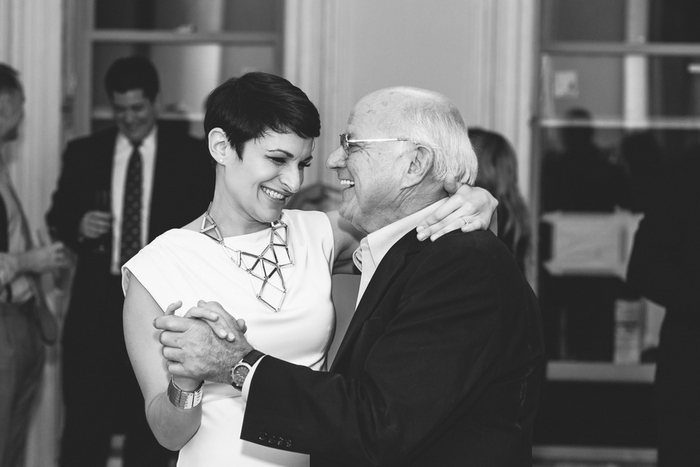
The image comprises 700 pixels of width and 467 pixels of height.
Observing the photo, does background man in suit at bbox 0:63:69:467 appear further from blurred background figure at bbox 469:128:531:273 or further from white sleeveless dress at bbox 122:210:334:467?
white sleeveless dress at bbox 122:210:334:467

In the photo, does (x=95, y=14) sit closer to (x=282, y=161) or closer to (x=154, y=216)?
(x=154, y=216)

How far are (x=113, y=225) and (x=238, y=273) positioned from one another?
219 cm

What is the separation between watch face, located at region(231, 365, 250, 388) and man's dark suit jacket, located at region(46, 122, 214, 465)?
2.37m

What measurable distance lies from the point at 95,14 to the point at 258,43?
34.2 inches

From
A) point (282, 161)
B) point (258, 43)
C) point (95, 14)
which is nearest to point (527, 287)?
point (282, 161)

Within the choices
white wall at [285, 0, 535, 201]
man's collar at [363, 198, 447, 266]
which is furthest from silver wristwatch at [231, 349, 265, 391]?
white wall at [285, 0, 535, 201]

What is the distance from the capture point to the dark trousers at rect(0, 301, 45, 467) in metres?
3.86

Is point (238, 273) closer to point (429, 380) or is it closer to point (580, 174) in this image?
point (429, 380)

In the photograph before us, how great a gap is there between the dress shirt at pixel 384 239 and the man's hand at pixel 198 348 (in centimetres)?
33

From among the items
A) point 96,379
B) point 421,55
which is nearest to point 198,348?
point 96,379

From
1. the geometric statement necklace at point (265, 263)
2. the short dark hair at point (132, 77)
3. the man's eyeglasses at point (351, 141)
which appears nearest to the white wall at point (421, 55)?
the short dark hair at point (132, 77)

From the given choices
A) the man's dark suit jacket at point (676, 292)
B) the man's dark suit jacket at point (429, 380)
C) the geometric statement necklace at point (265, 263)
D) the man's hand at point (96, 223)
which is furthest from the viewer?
the man's hand at point (96, 223)

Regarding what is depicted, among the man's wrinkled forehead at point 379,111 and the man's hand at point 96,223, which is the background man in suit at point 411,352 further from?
the man's hand at point 96,223

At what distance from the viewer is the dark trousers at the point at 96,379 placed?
13.8 ft
